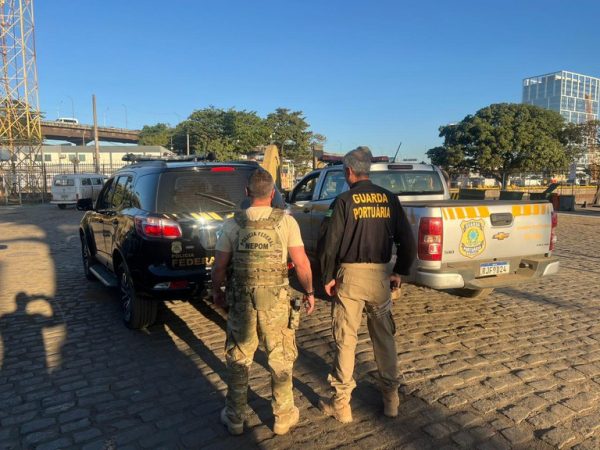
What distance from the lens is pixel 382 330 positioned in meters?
3.12

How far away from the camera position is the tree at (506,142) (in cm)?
3569

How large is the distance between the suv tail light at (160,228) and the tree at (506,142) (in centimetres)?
3553

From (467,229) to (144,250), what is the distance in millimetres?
3269

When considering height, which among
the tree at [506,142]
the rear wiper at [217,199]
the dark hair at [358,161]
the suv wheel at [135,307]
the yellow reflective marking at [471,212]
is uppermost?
the tree at [506,142]

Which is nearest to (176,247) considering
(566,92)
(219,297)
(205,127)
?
(219,297)

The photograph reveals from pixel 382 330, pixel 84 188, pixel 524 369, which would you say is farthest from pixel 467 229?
pixel 84 188

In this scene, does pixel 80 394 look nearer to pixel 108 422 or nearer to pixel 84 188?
pixel 108 422

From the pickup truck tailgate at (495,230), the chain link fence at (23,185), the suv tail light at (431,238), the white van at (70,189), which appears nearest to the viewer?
the suv tail light at (431,238)

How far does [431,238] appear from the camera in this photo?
14.8ft

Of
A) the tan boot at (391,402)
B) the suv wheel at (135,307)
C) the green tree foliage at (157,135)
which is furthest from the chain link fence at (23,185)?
the green tree foliage at (157,135)

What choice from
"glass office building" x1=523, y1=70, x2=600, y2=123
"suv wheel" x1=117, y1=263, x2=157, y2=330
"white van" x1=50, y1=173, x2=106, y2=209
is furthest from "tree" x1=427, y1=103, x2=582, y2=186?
"glass office building" x1=523, y1=70, x2=600, y2=123

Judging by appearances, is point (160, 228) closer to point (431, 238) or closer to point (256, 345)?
point (256, 345)

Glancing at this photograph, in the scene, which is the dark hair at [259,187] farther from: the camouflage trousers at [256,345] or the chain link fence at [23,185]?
the chain link fence at [23,185]

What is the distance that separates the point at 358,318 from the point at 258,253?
0.85 m
